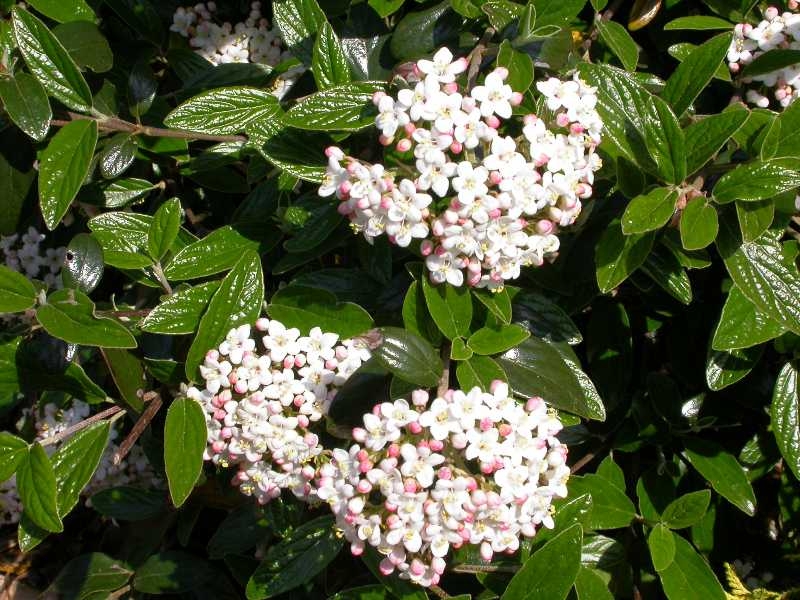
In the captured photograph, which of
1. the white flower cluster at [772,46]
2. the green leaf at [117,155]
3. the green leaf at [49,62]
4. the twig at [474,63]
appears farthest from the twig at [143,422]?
the white flower cluster at [772,46]

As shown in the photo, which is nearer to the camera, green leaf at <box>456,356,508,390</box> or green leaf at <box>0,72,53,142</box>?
green leaf at <box>456,356,508,390</box>

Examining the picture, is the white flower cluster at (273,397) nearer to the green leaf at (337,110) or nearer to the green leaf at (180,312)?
the green leaf at (180,312)

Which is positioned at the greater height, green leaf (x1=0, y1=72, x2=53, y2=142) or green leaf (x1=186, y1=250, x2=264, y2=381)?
green leaf (x1=0, y1=72, x2=53, y2=142)

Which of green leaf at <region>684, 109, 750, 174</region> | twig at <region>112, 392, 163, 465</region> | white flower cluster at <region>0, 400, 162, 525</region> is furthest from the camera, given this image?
white flower cluster at <region>0, 400, 162, 525</region>

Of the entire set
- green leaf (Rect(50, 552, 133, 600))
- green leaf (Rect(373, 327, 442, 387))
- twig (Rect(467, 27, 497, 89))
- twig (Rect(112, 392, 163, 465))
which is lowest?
green leaf (Rect(50, 552, 133, 600))

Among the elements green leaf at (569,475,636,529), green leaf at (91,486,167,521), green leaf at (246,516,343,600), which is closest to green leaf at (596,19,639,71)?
green leaf at (569,475,636,529)

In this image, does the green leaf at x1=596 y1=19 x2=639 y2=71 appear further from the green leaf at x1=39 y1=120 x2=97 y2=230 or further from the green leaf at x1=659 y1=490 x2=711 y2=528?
the green leaf at x1=39 y1=120 x2=97 y2=230

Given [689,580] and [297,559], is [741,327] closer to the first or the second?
[689,580]
